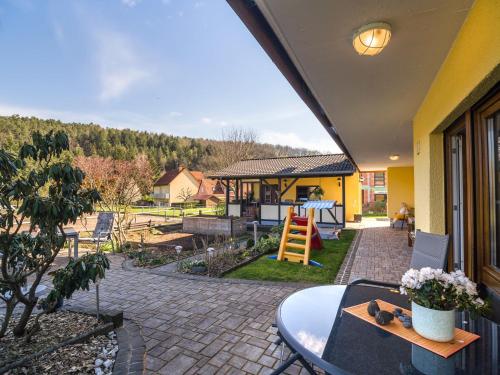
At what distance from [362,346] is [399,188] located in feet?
46.5

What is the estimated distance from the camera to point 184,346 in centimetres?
265

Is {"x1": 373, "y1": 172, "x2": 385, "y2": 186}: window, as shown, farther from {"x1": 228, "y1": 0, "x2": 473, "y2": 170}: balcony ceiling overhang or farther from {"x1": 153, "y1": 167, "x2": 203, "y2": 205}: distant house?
{"x1": 153, "y1": 167, "x2": 203, "y2": 205}: distant house

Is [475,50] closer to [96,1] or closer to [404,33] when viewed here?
[404,33]

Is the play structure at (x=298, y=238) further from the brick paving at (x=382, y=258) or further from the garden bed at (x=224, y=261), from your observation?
the brick paving at (x=382, y=258)

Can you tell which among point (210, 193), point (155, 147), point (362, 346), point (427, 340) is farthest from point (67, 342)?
point (155, 147)

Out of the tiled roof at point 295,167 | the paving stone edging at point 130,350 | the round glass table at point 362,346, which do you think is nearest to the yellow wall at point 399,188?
the tiled roof at point 295,167

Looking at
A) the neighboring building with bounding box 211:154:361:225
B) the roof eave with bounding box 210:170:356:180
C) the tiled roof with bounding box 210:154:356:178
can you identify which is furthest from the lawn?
the tiled roof with bounding box 210:154:356:178

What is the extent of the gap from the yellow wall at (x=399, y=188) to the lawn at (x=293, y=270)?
8.25 meters

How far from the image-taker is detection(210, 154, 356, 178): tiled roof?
12062 millimetres

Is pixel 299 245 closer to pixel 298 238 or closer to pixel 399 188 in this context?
pixel 298 238

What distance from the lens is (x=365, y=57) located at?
8.70 ft

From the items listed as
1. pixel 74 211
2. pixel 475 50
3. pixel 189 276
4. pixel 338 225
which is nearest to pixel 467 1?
pixel 475 50

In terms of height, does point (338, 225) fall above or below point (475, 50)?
below

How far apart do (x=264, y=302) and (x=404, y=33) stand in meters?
3.40
